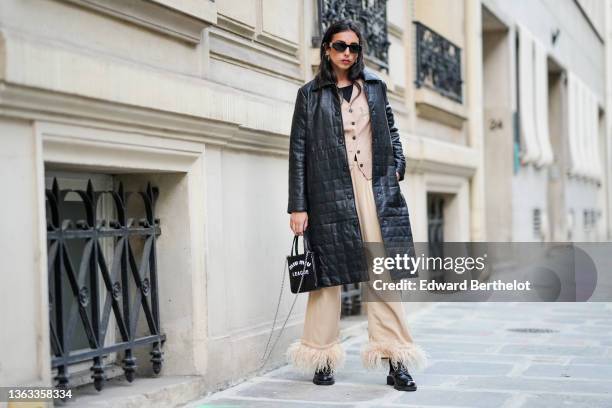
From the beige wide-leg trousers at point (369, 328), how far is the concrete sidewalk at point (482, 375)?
0.17 meters

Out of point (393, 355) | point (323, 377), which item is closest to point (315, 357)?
point (323, 377)

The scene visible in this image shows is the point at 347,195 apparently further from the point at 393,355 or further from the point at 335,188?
the point at 393,355

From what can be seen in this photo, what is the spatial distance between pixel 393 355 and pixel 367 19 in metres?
4.06

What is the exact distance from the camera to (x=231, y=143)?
5.81m

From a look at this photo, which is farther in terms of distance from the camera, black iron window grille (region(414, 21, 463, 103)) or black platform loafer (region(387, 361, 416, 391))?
black iron window grille (region(414, 21, 463, 103))

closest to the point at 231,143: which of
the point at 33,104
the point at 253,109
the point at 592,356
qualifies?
the point at 253,109

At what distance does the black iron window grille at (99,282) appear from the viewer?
14.6 feet

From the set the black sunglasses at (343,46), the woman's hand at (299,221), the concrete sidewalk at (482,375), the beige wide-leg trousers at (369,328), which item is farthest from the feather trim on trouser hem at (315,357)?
the black sunglasses at (343,46)

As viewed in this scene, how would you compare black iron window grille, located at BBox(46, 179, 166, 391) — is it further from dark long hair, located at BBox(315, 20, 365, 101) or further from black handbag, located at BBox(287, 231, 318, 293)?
dark long hair, located at BBox(315, 20, 365, 101)

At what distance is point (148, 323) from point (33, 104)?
173cm

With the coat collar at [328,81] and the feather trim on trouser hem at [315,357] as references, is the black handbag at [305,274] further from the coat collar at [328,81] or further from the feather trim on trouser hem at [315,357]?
the coat collar at [328,81]

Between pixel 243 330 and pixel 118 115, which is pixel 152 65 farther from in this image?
pixel 243 330

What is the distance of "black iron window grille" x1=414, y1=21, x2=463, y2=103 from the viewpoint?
1020 cm

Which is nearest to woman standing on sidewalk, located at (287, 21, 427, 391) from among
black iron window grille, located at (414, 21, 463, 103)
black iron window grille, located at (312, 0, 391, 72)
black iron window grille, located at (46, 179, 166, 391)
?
black iron window grille, located at (46, 179, 166, 391)
